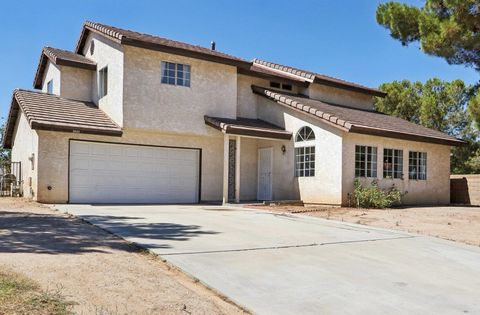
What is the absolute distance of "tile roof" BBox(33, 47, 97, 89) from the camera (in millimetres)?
19125

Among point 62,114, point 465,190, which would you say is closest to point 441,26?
point 465,190

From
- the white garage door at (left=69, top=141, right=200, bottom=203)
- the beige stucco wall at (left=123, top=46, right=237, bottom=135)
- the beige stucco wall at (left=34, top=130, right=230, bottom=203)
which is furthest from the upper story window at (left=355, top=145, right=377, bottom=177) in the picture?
the white garage door at (left=69, top=141, right=200, bottom=203)

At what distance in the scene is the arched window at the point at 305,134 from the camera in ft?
57.6

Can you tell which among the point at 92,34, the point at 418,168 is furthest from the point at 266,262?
the point at 92,34

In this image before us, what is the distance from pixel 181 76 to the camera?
18219 mm

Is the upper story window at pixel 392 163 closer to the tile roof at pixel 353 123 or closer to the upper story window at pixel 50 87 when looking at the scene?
the tile roof at pixel 353 123

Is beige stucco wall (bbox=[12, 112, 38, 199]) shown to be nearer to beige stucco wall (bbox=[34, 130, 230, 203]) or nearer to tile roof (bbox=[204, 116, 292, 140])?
beige stucco wall (bbox=[34, 130, 230, 203])

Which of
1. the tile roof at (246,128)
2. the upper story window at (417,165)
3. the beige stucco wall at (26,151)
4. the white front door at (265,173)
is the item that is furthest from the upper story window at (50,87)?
the upper story window at (417,165)

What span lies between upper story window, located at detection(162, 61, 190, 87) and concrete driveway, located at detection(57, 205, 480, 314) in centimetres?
826

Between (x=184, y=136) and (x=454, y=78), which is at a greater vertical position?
(x=454, y=78)

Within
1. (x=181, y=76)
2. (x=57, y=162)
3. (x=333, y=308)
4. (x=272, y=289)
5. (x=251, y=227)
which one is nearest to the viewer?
(x=333, y=308)

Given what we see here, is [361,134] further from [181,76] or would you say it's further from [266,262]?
[266,262]

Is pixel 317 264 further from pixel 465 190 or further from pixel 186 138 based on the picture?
pixel 465 190

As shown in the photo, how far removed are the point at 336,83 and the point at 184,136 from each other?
27.9ft
